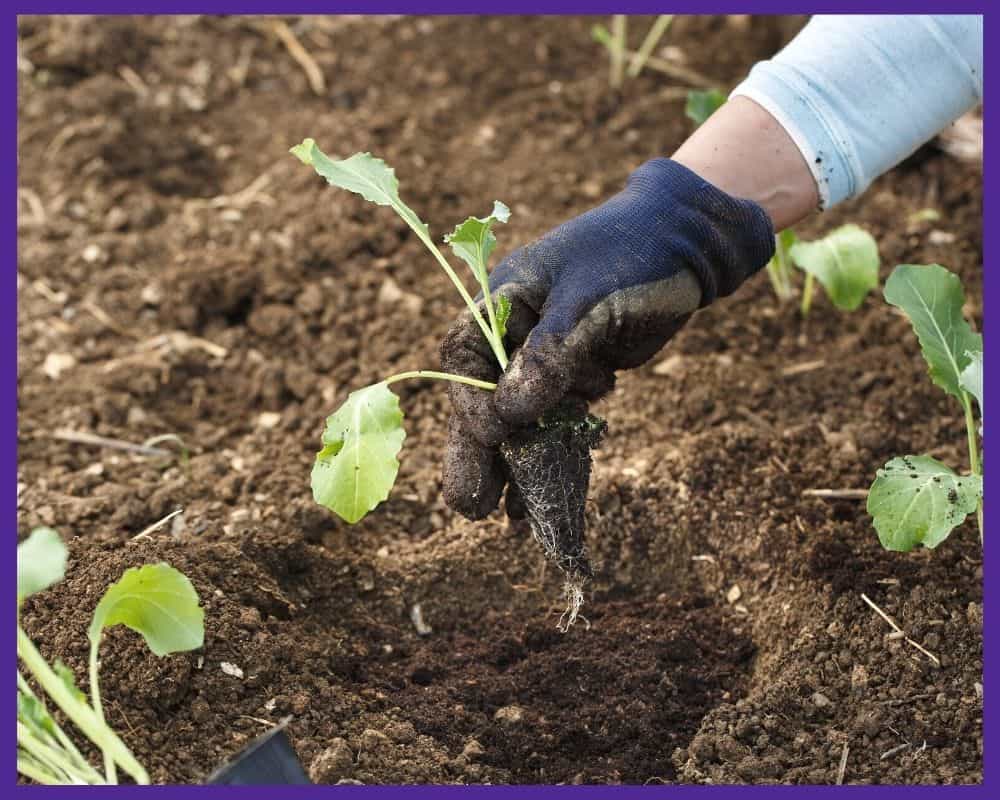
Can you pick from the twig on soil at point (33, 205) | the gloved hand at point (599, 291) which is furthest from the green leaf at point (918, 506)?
the twig on soil at point (33, 205)

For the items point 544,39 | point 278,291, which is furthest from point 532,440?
point 544,39

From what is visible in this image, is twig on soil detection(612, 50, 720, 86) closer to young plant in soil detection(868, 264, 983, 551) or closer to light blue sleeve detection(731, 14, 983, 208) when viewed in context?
light blue sleeve detection(731, 14, 983, 208)

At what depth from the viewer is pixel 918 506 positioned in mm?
2221

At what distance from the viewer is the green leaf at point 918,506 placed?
7.23 feet

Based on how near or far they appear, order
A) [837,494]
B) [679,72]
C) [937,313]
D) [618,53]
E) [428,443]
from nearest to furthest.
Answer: [937,313]
[837,494]
[428,443]
[618,53]
[679,72]

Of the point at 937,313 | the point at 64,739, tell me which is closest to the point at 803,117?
the point at 937,313

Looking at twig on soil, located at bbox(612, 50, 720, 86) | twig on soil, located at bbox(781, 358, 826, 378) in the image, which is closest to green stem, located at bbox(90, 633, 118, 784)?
twig on soil, located at bbox(781, 358, 826, 378)

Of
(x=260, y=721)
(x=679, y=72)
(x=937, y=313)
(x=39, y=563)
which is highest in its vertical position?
(x=39, y=563)

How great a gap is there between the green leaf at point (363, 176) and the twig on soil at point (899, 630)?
44.6 inches

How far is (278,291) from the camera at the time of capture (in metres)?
3.37

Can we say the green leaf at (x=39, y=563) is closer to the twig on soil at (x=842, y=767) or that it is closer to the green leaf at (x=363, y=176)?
the green leaf at (x=363, y=176)

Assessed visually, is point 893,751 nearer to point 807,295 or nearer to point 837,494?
point 837,494

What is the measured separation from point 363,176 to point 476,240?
265 mm

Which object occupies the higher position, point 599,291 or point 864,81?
point 864,81
